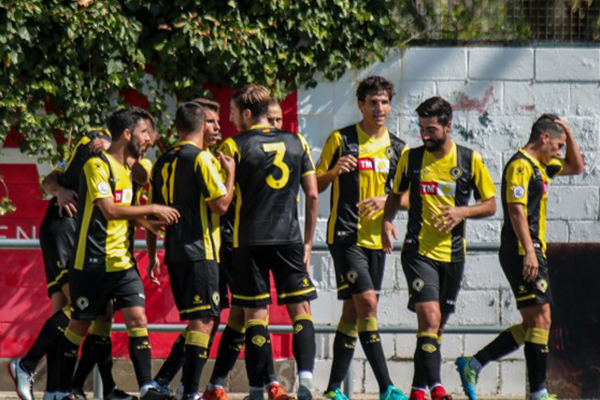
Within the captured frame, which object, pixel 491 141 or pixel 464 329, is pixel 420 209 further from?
pixel 491 141

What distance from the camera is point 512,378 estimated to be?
10797mm

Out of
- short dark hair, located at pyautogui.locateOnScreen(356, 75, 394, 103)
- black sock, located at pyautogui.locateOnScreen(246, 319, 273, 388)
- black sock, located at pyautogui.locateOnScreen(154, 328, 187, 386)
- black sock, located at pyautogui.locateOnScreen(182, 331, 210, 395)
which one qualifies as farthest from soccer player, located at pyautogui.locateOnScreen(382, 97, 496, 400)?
black sock, located at pyautogui.locateOnScreen(154, 328, 187, 386)

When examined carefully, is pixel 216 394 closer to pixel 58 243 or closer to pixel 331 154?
pixel 58 243

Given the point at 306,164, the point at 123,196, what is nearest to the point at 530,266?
the point at 306,164

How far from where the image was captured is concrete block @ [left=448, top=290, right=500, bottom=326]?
10766 millimetres

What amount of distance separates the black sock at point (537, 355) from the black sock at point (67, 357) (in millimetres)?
3117

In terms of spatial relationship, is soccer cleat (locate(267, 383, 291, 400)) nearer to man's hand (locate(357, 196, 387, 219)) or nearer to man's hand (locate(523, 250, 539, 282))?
man's hand (locate(357, 196, 387, 219))

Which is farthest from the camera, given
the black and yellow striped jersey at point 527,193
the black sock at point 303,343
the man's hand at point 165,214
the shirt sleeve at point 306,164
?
the black and yellow striped jersey at point 527,193

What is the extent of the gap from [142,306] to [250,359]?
31.7 inches

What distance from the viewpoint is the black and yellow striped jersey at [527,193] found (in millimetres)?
8789

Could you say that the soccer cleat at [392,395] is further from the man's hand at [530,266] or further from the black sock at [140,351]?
the black sock at [140,351]

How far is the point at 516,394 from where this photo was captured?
35.4 ft

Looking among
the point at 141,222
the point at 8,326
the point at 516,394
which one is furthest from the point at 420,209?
the point at 8,326

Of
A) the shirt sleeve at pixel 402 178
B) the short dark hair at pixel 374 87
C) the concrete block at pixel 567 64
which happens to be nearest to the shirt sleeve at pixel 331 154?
the short dark hair at pixel 374 87
